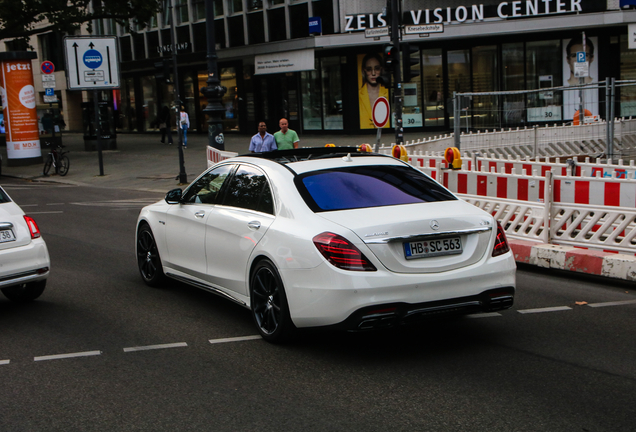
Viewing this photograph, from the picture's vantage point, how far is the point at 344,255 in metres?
5.32

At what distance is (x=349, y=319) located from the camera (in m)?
5.31

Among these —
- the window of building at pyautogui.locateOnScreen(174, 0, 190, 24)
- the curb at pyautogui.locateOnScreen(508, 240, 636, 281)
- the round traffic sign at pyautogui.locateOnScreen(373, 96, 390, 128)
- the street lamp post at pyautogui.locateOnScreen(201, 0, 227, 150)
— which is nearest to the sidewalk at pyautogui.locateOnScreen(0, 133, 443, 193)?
Result: the street lamp post at pyautogui.locateOnScreen(201, 0, 227, 150)

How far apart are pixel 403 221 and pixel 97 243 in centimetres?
713

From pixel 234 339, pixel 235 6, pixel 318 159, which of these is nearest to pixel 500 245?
pixel 318 159

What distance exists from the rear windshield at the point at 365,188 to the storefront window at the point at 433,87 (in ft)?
86.8

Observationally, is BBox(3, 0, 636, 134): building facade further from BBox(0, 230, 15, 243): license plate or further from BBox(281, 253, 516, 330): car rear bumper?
BBox(281, 253, 516, 330): car rear bumper

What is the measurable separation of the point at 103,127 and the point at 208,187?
28.5 m

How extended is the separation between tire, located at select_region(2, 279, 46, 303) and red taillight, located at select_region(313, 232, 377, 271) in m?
3.64

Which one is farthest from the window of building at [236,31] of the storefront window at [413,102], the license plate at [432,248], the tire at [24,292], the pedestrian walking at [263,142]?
the license plate at [432,248]

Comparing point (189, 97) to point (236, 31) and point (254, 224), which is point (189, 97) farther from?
point (254, 224)

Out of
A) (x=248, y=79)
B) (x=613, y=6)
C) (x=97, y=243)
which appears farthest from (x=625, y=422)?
(x=248, y=79)

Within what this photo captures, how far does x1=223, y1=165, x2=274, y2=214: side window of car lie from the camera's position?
20.6 feet

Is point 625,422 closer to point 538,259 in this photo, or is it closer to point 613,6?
point 538,259

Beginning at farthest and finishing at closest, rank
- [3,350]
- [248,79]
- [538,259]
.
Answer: [248,79]
[538,259]
[3,350]
